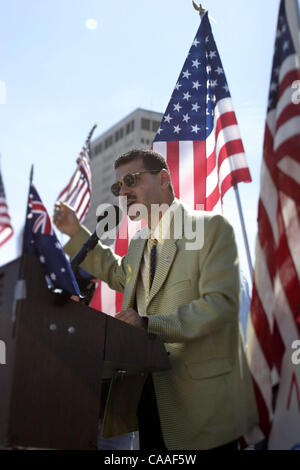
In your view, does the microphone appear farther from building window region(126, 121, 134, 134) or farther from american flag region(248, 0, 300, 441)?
building window region(126, 121, 134, 134)

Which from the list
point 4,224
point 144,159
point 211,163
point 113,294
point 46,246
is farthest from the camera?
point 113,294

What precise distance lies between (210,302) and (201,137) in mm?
2994

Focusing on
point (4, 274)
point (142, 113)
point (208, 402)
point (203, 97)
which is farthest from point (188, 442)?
point (142, 113)

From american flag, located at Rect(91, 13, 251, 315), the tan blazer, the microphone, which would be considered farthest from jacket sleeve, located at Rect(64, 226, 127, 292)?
american flag, located at Rect(91, 13, 251, 315)

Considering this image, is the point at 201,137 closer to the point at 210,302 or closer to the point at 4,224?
the point at 4,224

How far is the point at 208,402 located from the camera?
2.79m

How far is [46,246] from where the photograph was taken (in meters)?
2.52

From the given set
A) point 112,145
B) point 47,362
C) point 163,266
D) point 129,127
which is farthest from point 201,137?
point 112,145

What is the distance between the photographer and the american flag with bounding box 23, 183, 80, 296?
2453 mm

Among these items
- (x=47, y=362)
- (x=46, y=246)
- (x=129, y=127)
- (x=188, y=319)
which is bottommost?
(x=47, y=362)

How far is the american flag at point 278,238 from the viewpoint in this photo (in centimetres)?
273

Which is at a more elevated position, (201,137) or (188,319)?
(201,137)
